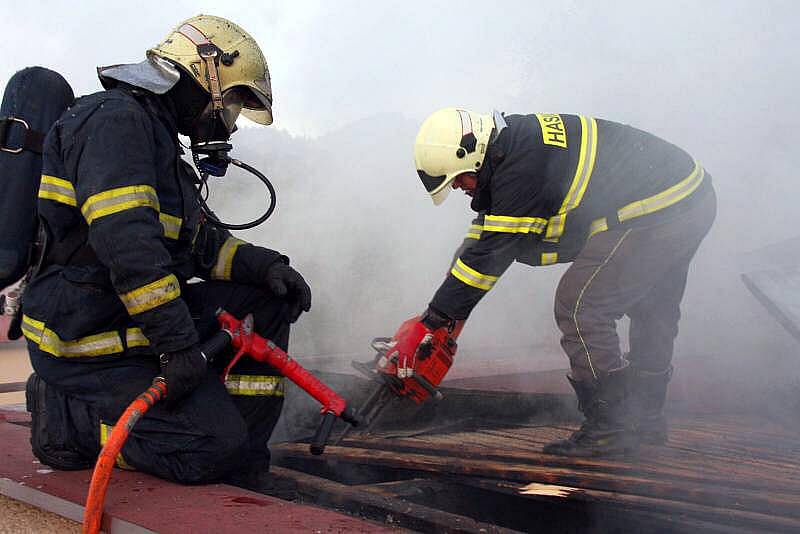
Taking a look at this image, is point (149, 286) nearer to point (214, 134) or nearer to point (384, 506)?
point (214, 134)

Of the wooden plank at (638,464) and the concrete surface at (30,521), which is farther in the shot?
the wooden plank at (638,464)

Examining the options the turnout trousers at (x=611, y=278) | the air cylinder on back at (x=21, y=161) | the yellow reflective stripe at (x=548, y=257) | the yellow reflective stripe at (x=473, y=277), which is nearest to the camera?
the air cylinder on back at (x=21, y=161)

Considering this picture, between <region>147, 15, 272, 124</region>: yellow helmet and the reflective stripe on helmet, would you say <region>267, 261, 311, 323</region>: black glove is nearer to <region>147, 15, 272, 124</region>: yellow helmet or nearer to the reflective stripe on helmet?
<region>147, 15, 272, 124</region>: yellow helmet

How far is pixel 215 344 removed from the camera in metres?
2.24

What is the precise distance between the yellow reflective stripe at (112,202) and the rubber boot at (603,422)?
1.74 m

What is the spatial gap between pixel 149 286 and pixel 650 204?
6.54 ft

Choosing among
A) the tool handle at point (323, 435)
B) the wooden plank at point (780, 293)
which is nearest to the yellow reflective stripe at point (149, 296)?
→ the tool handle at point (323, 435)

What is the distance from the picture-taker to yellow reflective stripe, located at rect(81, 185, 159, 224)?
206 cm

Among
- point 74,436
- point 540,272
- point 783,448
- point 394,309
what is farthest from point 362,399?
point 540,272

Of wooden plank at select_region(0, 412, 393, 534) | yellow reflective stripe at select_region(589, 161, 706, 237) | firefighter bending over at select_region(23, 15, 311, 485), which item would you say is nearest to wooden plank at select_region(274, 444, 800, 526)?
firefighter bending over at select_region(23, 15, 311, 485)

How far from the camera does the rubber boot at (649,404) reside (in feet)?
9.98

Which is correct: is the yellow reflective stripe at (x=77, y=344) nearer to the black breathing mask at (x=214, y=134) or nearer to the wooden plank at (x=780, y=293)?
the black breathing mask at (x=214, y=134)

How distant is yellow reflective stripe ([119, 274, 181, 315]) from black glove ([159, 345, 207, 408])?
0.49ft

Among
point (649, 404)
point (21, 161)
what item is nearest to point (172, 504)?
point (21, 161)
